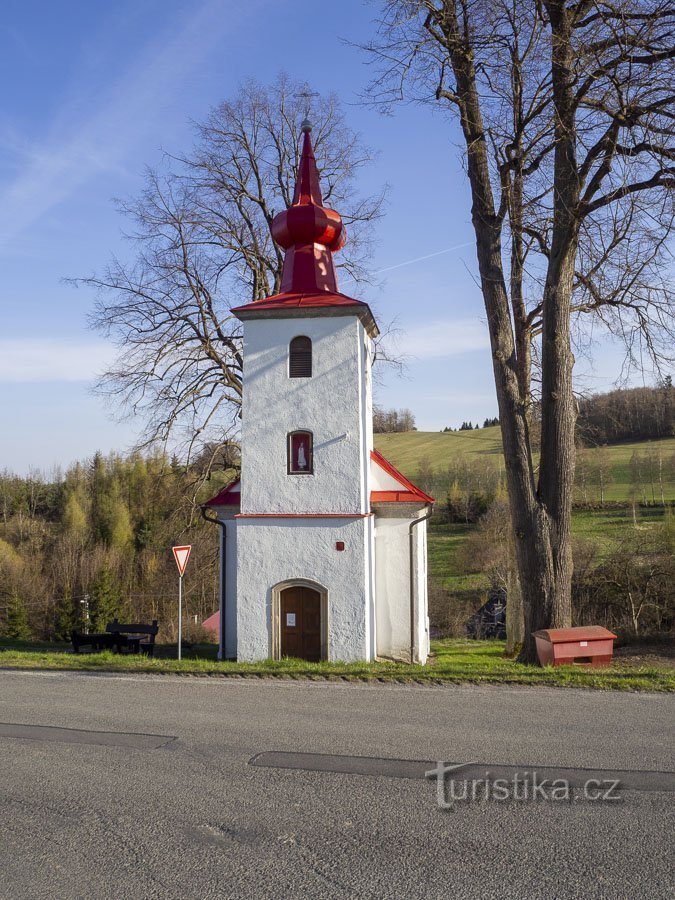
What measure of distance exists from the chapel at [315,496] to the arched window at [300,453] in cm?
2

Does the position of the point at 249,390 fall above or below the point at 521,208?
below

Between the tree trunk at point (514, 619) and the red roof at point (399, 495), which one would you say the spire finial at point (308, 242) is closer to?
the red roof at point (399, 495)

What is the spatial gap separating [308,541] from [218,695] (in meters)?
4.64

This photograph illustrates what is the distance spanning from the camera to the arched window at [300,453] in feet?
48.8

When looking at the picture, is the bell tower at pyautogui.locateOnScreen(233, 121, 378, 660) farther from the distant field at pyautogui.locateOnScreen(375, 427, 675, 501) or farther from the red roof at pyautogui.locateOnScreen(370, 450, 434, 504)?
the distant field at pyautogui.locateOnScreen(375, 427, 675, 501)

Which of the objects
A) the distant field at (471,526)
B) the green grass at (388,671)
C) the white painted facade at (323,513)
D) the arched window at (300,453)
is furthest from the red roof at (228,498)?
the distant field at (471,526)

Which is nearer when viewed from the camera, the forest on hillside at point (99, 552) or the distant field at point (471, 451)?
the forest on hillside at point (99, 552)

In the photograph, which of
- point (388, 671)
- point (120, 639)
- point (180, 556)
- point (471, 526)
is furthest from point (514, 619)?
point (471, 526)

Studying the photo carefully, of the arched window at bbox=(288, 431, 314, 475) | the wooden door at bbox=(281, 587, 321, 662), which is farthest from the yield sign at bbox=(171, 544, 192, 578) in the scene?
the arched window at bbox=(288, 431, 314, 475)

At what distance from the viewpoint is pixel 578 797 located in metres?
5.91

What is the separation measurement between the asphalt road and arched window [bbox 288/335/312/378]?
717cm

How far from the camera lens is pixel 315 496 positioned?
14.7 meters

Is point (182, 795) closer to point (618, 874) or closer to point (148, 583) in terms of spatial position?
point (618, 874)

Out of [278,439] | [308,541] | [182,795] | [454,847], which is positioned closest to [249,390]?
[278,439]
